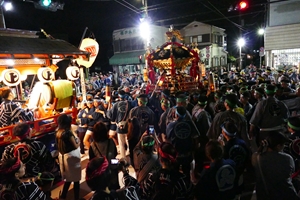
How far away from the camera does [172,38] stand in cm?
1288

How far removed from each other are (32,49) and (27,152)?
3360 mm

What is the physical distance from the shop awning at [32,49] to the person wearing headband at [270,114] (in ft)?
17.9

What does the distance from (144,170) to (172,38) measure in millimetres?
11138

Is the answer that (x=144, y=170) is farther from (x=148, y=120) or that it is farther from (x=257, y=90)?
(x=257, y=90)

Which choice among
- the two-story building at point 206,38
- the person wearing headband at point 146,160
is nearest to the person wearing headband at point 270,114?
the person wearing headband at point 146,160

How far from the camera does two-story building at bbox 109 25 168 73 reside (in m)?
32.1

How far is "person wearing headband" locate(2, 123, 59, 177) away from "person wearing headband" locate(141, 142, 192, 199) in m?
2.12

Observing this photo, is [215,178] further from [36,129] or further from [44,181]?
[36,129]

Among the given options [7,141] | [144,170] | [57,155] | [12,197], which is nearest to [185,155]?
[144,170]

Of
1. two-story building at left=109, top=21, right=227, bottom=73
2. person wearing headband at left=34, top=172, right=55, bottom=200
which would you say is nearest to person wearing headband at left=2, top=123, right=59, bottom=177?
person wearing headband at left=34, top=172, right=55, bottom=200

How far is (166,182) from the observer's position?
245 cm

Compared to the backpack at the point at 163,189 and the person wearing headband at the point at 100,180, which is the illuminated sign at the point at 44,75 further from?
the backpack at the point at 163,189

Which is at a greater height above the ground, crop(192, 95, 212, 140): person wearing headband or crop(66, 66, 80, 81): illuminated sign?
crop(66, 66, 80, 81): illuminated sign

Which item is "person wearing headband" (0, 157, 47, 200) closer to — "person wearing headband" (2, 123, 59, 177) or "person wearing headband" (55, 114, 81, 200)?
"person wearing headband" (2, 123, 59, 177)
